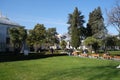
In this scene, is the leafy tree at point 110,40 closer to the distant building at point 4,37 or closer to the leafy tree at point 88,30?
the leafy tree at point 88,30

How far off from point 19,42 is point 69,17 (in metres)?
34.0

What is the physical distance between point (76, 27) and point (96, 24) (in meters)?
6.68

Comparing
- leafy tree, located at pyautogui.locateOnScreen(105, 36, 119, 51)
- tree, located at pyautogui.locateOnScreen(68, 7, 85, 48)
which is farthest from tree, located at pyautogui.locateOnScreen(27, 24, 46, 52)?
leafy tree, located at pyautogui.locateOnScreen(105, 36, 119, 51)

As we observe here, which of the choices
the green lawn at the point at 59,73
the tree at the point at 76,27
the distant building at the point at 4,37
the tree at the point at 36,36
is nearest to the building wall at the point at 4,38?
the distant building at the point at 4,37

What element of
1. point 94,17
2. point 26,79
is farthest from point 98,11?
point 26,79

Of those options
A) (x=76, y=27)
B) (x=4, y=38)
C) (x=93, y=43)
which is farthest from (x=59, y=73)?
(x=76, y=27)

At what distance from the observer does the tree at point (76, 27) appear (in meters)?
80.0

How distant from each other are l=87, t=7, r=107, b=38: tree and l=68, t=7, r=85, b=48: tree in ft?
9.60

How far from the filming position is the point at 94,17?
267ft

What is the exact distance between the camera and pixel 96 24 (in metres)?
77.9

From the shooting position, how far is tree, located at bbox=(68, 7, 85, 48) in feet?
262

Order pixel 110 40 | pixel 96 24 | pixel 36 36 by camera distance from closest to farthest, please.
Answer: pixel 36 36 → pixel 96 24 → pixel 110 40

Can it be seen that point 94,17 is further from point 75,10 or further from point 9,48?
point 9,48

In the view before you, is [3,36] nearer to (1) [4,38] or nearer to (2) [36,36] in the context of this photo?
(1) [4,38]
